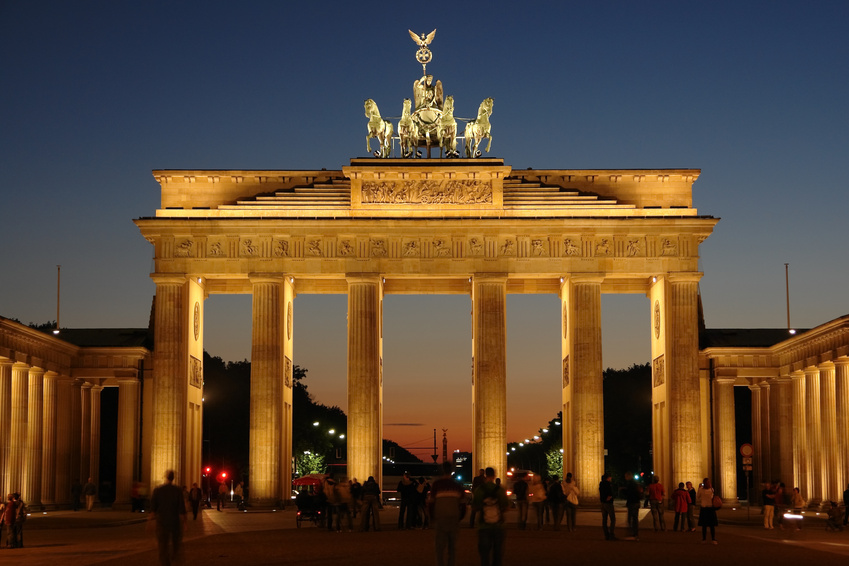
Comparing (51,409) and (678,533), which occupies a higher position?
(51,409)

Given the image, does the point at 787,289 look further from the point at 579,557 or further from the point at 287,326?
the point at 579,557

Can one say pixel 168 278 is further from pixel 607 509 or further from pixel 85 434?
pixel 607 509

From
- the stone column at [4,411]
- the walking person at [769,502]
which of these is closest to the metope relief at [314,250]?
the stone column at [4,411]

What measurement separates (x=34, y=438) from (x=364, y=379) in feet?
57.9

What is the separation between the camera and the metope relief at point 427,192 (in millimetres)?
71250

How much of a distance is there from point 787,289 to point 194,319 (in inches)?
1404

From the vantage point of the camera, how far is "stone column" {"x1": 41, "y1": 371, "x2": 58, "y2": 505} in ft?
220

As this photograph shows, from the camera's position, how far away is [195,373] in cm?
7231

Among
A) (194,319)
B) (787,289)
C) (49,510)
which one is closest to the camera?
(49,510)

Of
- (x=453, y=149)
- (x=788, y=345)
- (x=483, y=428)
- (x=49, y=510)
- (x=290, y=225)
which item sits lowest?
(x=49, y=510)

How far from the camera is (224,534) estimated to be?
42.3 m

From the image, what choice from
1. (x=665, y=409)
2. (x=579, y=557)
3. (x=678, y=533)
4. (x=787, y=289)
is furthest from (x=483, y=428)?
(x=579, y=557)

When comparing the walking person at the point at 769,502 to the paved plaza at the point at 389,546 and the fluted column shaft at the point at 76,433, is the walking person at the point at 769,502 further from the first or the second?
the fluted column shaft at the point at 76,433

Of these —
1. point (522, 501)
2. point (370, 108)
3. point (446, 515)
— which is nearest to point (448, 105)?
point (370, 108)
